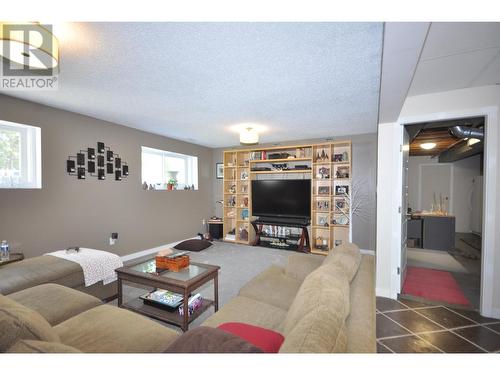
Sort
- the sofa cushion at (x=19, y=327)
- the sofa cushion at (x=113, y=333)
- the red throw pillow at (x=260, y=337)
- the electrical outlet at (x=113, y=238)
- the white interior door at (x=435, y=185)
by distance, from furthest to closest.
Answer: the white interior door at (x=435, y=185), the electrical outlet at (x=113, y=238), the sofa cushion at (x=113, y=333), the red throw pillow at (x=260, y=337), the sofa cushion at (x=19, y=327)

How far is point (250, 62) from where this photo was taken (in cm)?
197

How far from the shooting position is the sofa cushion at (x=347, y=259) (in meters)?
1.55

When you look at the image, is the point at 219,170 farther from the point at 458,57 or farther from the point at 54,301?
the point at 458,57

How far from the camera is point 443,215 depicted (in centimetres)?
502

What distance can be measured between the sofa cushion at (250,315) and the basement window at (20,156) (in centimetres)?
313

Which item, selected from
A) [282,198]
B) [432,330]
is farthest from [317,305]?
[282,198]

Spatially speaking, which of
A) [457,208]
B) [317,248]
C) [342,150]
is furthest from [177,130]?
[457,208]

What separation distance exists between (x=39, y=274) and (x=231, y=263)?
2.52 m

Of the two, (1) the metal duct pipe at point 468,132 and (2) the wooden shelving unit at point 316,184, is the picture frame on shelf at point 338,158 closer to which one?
(2) the wooden shelving unit at point 316,184

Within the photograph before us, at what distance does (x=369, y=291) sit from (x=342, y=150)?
13.1ft

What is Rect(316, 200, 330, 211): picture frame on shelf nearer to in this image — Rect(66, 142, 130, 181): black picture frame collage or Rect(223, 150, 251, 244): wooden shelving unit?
Rect(223, 150, 251, 244): wooden shelving unit

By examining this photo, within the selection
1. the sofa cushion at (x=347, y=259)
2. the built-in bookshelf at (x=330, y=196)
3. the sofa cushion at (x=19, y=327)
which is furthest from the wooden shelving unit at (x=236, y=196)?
the sofa cushion at (x=19, y=327)

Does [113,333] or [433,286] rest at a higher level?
[113,333]
